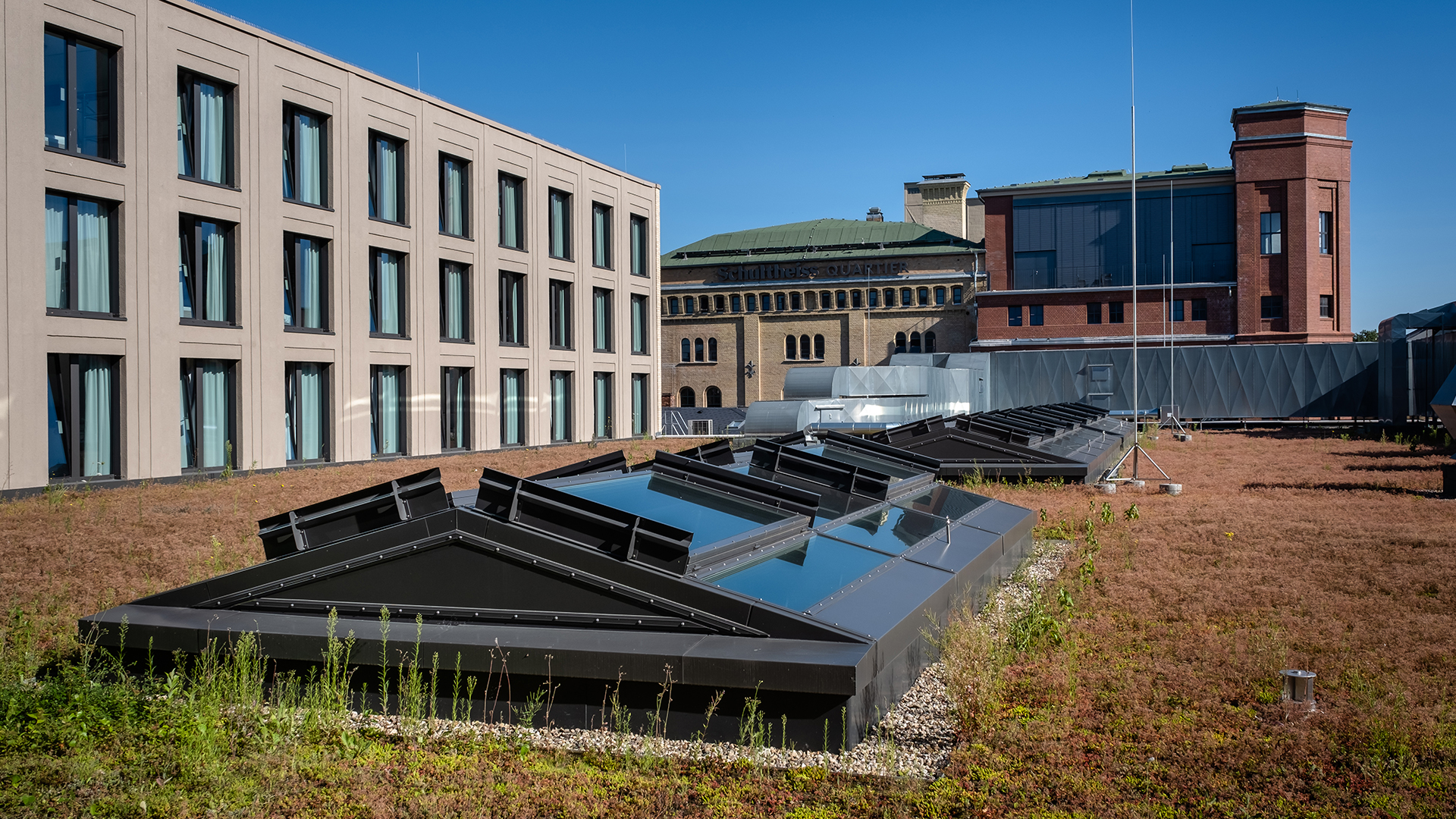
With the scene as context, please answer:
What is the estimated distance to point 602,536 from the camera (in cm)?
572

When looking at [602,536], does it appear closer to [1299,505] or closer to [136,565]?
[136,565]

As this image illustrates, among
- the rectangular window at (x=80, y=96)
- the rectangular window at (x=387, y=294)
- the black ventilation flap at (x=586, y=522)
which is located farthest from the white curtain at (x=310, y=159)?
the black ventilation flap at (x=586, y=522)

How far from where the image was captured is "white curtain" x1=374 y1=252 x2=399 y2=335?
27.1m

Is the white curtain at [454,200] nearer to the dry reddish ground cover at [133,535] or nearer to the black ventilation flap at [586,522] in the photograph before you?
the dry reddish ground cover at [133,535]

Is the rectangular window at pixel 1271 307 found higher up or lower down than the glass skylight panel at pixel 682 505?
higher up

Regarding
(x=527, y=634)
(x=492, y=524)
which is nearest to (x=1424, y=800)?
(x=527, y=634)

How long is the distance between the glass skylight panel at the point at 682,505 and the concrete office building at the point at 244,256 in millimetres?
15431

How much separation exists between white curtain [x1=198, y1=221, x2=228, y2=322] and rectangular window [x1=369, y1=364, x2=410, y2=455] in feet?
16.0

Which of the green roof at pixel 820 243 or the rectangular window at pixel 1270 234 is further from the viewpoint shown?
the green roof at pixel 820 243

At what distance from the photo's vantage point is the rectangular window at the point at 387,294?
27.0m

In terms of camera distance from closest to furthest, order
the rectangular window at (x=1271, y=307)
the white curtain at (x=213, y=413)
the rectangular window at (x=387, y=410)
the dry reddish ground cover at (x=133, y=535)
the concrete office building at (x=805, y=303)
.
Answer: the dry reddish ground cover at (x=133, y=535) → the white curtain at (x=213, y=413) → the rectangular window at (x=387, y=410) → the rectangular window at (x=1271, y=307) → the concrete office building at (x=805, y=303)

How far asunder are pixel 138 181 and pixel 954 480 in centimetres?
1686

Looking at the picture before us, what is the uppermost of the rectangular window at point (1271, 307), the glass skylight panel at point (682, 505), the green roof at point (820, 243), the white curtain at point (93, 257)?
the green roof at point (820, 243)

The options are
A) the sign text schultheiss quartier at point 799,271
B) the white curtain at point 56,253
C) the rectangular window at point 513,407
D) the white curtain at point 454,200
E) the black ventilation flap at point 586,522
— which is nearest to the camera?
the black ventilation flap at point 586,522
